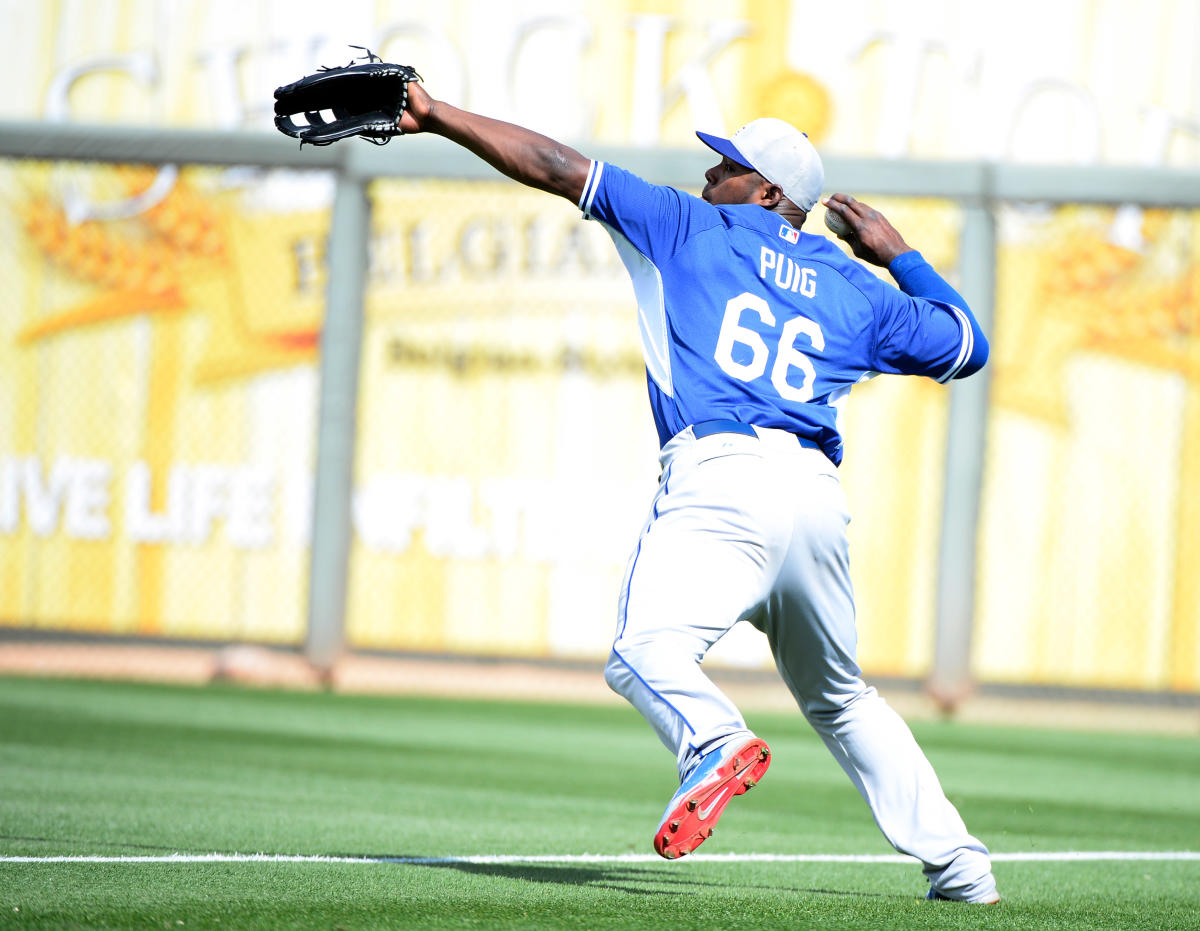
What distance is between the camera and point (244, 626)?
1121cm

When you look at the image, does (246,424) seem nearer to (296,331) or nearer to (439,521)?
(296,331)

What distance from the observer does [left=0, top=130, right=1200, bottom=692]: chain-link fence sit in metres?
11.1

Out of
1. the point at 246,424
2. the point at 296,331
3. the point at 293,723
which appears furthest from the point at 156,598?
the point at 293,723

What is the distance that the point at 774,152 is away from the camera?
3975mm

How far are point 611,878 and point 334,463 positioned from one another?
20.1 feet

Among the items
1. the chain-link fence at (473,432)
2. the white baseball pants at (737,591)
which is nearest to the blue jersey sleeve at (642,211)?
the white baseball pants at (737,591)

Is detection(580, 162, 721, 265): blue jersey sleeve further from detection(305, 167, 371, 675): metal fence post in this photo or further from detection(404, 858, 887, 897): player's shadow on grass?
detection(305, 167, 371, 675): metal fence post

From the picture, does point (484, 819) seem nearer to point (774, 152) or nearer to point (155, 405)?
point (774, 152)

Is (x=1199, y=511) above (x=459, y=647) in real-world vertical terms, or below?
above

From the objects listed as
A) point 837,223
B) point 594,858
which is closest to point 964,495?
point 594,858

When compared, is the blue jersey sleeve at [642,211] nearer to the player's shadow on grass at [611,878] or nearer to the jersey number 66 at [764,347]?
the jersey number 66 at [764,347]

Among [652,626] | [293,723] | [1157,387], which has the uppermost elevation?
[1157,387]

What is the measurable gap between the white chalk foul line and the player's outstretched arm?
1.87m

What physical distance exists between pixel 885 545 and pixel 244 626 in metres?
4.46
